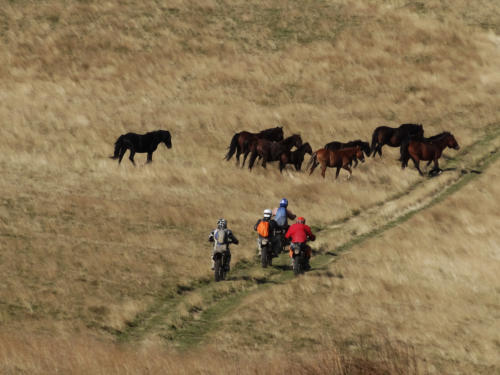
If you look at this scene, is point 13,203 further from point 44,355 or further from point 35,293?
point 44,355

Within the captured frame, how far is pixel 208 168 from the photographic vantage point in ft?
126

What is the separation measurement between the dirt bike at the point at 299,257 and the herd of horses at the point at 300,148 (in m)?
12.6

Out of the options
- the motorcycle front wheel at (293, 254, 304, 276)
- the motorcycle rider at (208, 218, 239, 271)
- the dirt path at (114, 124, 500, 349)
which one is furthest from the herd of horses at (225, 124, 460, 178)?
the motorcycle rider at (208, 218, 239, 271)

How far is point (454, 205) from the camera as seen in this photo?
35.5 meters

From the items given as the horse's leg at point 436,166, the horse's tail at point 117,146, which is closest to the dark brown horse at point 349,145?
the horse's leg at point 436,166

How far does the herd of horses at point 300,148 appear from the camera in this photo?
38.5 m

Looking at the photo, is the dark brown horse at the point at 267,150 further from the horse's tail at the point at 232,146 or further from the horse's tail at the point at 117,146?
the horse's tail at the point at 117,146

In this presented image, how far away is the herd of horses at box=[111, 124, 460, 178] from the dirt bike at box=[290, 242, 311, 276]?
12.6 m

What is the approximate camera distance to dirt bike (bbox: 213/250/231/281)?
24.7 m

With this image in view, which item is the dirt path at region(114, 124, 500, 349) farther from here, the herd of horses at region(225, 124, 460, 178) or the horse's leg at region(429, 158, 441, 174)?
the herd of horses at region(225, 124, 460, 178)

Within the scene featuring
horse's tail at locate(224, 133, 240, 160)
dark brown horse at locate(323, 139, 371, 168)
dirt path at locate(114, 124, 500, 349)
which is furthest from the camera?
dark brown horse at locate(323, 139, 371, 168)

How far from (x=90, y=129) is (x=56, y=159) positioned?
4.47m

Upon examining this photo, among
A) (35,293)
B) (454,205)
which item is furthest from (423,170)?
(35,293)

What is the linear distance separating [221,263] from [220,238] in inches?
39.5
